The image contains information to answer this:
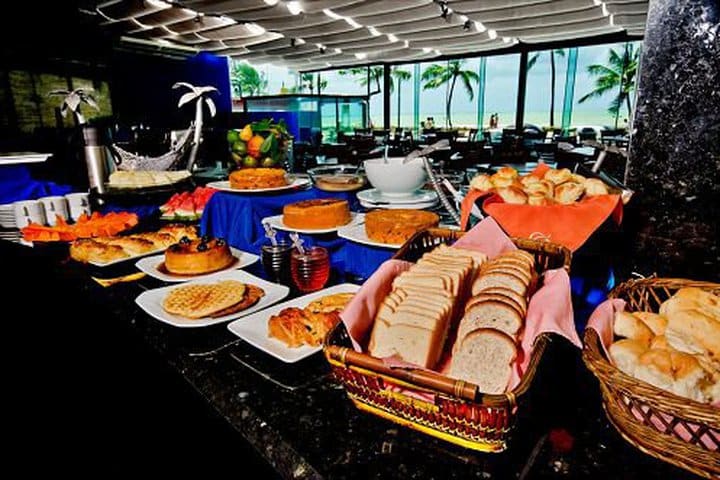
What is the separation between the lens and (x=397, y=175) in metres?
1.97

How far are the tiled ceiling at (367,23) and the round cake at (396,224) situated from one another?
747 centimetres

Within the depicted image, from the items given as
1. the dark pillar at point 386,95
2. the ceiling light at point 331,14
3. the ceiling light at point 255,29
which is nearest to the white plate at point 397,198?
the ceiling light at point 331,14

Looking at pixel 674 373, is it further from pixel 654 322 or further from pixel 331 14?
pixel 331 14

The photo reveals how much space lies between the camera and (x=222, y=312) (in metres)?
1.42

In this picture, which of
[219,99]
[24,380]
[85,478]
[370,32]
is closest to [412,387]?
[85,478]

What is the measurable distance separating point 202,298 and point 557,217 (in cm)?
116

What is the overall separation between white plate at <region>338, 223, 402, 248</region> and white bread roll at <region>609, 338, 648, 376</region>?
88 cm

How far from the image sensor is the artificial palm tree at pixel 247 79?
3391 cm

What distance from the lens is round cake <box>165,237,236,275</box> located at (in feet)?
5.95

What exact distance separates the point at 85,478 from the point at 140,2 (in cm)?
890

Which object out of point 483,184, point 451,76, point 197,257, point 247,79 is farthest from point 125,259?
point 247,79

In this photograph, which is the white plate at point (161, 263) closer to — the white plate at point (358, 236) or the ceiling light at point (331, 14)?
the white plate at point (358, 236)

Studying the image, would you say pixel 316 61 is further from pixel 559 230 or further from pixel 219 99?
pixel 559 230

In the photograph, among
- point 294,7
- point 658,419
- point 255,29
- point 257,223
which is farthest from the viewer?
point 255,29
